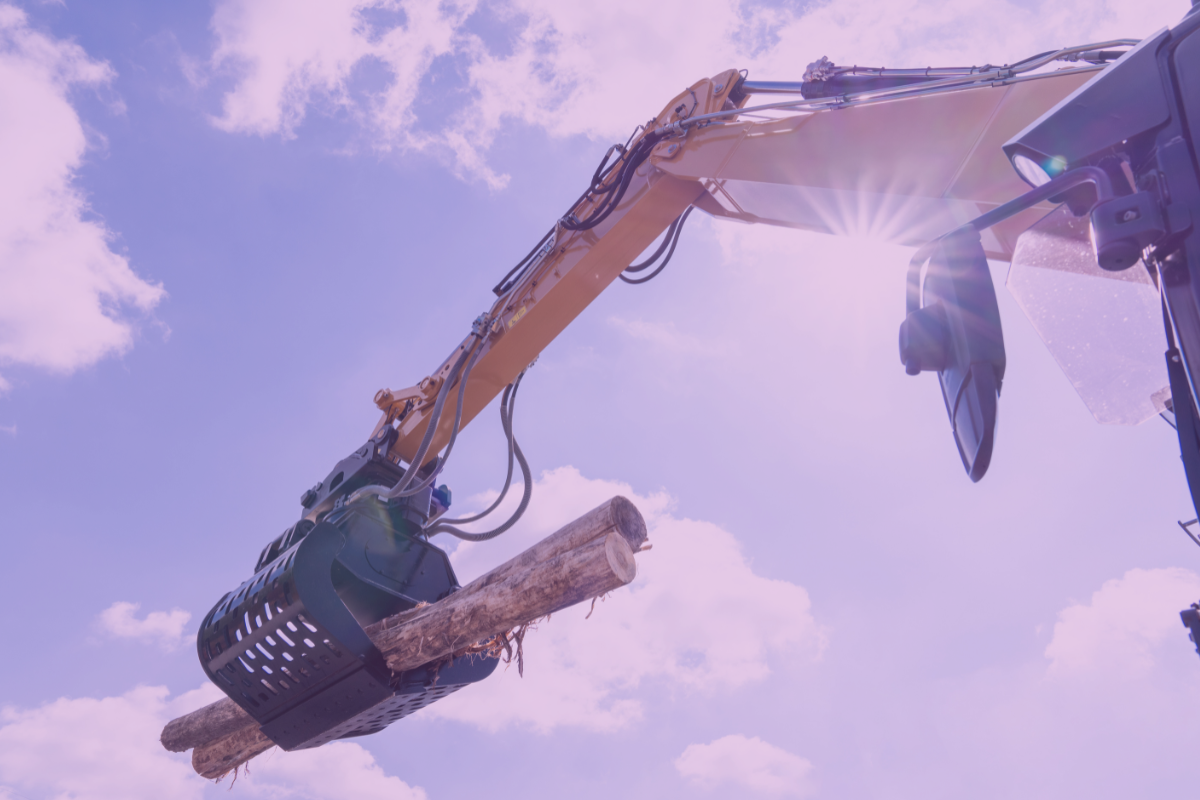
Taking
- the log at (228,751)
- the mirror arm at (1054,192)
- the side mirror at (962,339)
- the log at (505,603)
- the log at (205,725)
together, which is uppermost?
the mirror arm at (1054,192)

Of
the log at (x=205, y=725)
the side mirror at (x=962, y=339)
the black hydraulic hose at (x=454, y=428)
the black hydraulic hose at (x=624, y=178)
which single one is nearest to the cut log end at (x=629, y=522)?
the black hydraulic hose at (x=454, y=428)

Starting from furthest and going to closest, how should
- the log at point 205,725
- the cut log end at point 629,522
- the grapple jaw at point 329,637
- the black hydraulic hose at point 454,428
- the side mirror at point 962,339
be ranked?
the log at point 205,725, the black hydraulic hose at point 454,428, the grapple jaw at point 329,637, the cut log end at point 629,522, the side mirror at point 962,339

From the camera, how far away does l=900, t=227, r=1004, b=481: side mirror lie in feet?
6.40

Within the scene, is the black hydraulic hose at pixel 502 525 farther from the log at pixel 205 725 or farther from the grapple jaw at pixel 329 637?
the log at pixel 205 725

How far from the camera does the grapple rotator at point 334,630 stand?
4.38 m

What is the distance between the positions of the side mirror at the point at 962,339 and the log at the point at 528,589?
6.22ft

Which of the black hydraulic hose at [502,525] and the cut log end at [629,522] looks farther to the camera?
the black hydraulic hose at [502,525]

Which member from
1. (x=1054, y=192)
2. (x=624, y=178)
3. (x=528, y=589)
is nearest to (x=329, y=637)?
(x=528, y=589)

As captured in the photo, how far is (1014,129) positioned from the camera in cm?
360

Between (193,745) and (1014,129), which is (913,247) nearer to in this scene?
(1014,129)

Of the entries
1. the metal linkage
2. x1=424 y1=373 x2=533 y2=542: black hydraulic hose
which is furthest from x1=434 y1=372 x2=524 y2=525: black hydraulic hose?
the metal linkage

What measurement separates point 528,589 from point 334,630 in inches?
49.9

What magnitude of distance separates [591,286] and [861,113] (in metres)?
2.13

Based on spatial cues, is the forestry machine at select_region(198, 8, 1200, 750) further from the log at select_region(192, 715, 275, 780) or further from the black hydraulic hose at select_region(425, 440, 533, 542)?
the log at select_region(192, 715, 275, 780)
